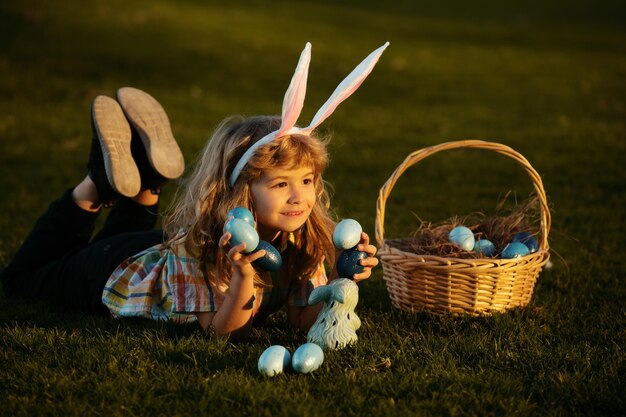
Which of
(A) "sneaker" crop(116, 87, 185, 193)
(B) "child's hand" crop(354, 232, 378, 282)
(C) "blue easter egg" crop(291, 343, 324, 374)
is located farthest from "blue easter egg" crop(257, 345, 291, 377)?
(A) "sneaker" crop(116, 87, 185, 193)

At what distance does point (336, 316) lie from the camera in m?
3.22

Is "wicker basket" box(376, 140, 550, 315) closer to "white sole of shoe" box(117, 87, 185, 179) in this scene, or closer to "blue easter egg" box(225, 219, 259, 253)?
"blue easter egg" box(225, 219, 259, 253)

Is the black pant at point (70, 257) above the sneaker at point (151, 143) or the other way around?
the other way around

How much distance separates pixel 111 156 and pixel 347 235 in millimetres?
1560

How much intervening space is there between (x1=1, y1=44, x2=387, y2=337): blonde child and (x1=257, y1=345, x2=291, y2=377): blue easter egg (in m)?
0.34

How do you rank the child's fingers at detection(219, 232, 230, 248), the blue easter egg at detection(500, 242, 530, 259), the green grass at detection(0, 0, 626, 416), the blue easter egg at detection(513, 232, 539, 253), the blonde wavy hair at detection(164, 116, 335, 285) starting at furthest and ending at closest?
1. the blue easter egg at detection(513, 232, 539, 253)
2. the blue easter egg at detection(500, 242, 530, 259)
3. the blonde wavy hair at detection(164, 116, 335, 285)
4. the child's fingers at detection(219, 232, 230, 248)
5. the green grass at detection(0, 0, 626, 416)

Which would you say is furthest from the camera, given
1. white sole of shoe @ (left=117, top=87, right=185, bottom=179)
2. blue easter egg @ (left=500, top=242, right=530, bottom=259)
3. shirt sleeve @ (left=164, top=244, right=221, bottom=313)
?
white sole of shoe @ (left=117, top=87, right=185, bottom=179)

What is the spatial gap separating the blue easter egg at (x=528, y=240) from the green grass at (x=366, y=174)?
29 centimetres

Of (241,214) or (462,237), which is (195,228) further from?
(462,237)

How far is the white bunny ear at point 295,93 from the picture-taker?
10.2 ft

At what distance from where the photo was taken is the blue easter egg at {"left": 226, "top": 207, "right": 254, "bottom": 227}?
123 inches

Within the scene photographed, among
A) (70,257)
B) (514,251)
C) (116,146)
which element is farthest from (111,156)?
(514,251)

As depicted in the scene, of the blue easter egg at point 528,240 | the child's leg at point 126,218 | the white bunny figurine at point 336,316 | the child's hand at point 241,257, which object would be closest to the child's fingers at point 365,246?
the white bunny figurine at point 336,316

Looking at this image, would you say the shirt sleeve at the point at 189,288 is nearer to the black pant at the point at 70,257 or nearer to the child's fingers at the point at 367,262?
the black pant at the point at 70,257
